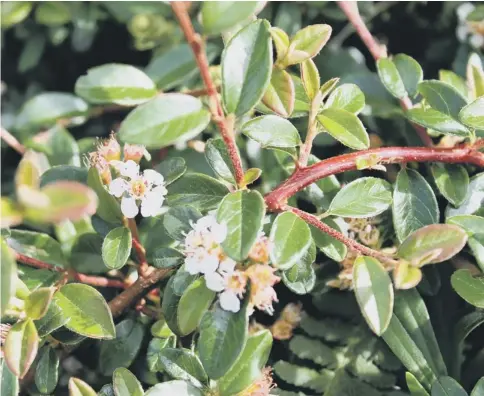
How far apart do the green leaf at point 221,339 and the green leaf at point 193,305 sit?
0.04ft

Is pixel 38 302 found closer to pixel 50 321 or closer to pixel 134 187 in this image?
pixel 50 321

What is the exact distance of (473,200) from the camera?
3.20ft

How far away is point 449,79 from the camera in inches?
44.1

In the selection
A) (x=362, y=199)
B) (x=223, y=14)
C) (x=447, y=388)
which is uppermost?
(x=223, y=14)

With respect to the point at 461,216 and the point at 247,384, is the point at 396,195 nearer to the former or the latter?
the point at 461,216

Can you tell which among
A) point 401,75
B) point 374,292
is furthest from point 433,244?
point 401,75

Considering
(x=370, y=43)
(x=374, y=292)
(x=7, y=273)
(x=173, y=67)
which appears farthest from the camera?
(x=173, y=67)

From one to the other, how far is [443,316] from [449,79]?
39 cm

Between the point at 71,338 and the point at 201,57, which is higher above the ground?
the point at 201,57

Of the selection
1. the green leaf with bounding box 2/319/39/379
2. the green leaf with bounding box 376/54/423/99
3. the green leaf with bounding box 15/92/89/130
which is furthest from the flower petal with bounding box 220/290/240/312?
the green leaf with bounding box 15/92/89/130

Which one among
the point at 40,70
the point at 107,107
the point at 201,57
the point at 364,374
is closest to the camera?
the point at 201,57

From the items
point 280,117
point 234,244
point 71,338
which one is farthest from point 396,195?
point 71,338

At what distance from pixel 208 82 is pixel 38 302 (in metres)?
0.32

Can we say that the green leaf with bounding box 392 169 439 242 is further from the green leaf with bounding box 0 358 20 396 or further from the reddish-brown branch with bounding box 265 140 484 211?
the green leaf with bounding box 0 358 20 396
